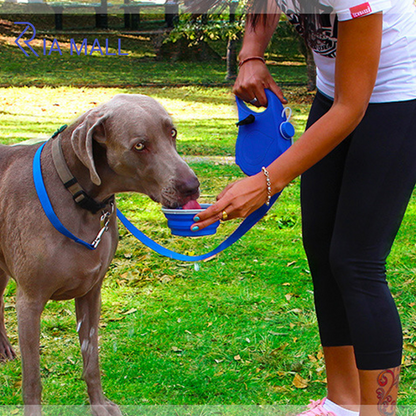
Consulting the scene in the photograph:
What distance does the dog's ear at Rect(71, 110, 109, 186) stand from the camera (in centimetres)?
220

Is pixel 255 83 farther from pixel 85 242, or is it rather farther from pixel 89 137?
pixel 85 242

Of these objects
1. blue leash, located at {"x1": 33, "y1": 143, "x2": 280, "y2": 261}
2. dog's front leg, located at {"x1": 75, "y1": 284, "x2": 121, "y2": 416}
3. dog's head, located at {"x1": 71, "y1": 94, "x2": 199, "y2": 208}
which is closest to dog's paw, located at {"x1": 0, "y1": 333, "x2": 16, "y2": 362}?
dog's front leg, located at {"x1": 75, "y1": 284, "x2": 121, "y2": 416}

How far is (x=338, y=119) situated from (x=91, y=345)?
161 cm

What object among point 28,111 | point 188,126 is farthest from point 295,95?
point 28,111

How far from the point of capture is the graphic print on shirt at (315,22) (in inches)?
76.2

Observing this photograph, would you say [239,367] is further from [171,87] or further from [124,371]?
[171,87]

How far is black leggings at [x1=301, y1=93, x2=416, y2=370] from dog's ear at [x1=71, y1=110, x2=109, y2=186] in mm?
915

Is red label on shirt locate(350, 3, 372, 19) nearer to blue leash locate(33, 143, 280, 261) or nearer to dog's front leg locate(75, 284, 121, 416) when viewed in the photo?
blue leash locate(33, 143, 280, 261)

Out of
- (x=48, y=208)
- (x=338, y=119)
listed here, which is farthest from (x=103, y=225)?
(x=338, y=119)

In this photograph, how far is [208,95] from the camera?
15000mm

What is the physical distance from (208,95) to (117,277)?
442 inches

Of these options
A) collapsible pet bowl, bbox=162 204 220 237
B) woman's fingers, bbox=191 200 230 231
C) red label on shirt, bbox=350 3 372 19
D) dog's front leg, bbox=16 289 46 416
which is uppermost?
red label on shirt, bbox=350 3 372 19

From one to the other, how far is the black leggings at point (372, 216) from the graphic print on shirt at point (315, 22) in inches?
11.1

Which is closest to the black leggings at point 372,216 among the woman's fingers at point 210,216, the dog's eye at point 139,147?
the woman's fingers at point 210,216
